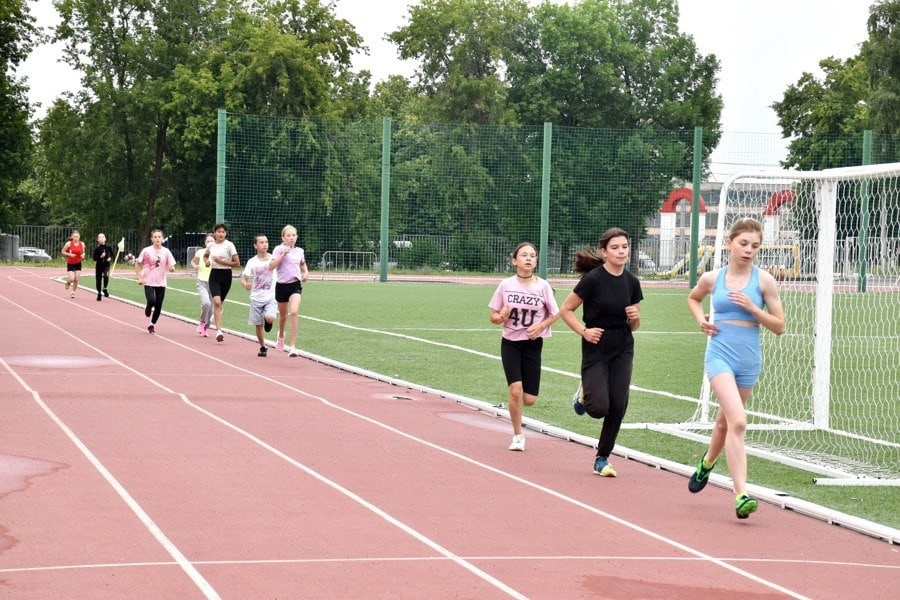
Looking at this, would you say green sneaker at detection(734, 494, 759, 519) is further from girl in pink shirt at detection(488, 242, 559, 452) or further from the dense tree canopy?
the dense tree canopy

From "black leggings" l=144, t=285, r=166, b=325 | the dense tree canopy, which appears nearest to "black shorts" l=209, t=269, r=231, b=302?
"black leggings" l=144, t=285, r=166, b=325

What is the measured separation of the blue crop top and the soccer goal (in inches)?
71.3

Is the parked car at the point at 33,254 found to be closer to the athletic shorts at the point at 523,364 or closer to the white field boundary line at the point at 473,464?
the white field boundary line at the point at 473,464

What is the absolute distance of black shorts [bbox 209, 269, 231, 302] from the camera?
70.6ft

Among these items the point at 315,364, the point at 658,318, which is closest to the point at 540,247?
the point at 658,318

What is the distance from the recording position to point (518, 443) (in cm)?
1096

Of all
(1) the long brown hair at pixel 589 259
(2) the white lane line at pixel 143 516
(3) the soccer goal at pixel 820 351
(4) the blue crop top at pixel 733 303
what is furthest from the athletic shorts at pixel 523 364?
(2) the white lane line at pixel 143 516

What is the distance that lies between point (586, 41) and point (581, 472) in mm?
63900

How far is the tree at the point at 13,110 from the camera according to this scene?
6344 centimetres

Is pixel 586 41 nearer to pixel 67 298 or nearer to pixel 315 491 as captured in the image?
pixel 67 298

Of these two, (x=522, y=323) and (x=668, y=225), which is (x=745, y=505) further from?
(x=668, y=225)

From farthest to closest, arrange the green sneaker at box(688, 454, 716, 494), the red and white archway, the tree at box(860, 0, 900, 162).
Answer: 1. the tree at box(860, 0, 900, 162)
2. the red and white archway
3. the green sneaker at box(688, 454, 716, 494)

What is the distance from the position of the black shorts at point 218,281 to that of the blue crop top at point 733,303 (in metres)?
14.0

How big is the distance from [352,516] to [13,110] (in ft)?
199
